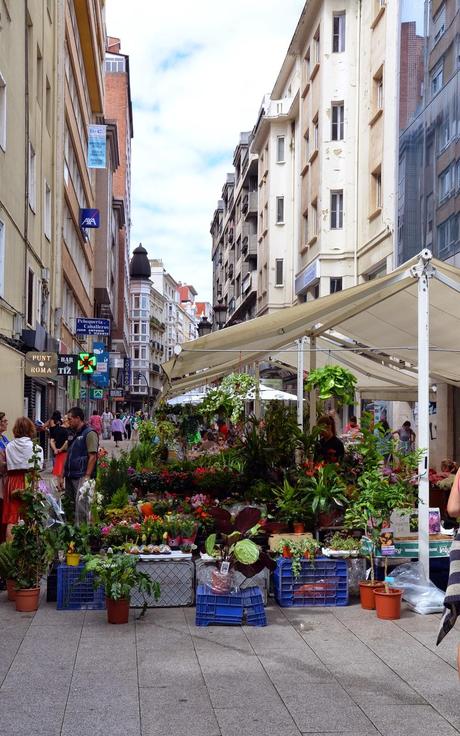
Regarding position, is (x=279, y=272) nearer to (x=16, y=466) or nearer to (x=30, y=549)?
(x=16, y=466)

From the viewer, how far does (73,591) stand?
331 inches

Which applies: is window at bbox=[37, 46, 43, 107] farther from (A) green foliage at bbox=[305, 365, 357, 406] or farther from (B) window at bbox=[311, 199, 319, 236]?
(A) green foliage at bbox=[305, 365, 357, 406]

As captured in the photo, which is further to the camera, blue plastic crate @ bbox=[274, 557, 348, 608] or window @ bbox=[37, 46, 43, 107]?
window @ bbox=[37, 46, 43, 107]

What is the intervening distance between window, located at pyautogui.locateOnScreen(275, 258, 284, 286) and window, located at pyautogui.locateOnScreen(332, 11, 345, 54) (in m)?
15.2

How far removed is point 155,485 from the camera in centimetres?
1290

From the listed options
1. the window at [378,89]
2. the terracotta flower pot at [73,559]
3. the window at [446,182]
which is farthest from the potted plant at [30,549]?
the window at [378,89]

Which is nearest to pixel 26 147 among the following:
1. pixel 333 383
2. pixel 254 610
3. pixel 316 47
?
pixel 333 383

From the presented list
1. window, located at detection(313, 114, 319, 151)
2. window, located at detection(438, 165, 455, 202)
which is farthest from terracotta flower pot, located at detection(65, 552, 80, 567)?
window, located at detection(313, 114, 319, 151)

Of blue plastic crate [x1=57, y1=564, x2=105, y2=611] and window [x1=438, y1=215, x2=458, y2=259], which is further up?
window [x1=438, y1=215, x2=458, y2=259]

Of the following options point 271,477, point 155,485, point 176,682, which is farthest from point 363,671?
point 155,485

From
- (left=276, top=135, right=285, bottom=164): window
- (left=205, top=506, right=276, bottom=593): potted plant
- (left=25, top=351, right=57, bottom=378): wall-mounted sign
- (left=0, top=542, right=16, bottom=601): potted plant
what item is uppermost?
(left=276, top=135, right=285, bottom=164): window

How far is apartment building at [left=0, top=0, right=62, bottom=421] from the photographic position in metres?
18.5

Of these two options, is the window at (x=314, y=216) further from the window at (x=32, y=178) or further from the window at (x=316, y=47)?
the window at (x=32, y=178)

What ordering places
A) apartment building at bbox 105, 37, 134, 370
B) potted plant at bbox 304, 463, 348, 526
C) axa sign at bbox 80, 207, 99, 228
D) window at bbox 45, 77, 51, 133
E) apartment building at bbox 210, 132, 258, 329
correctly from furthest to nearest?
apartment building at bbox 105, 37, 134, 370 → apartment building at bbox 210, 132, 258, 329 → axa sign at bbox 80, 207, 99, 228 → window at bbox 45, 77, 51, 133 → potted plant at bbox 304, 463, 348, 526
